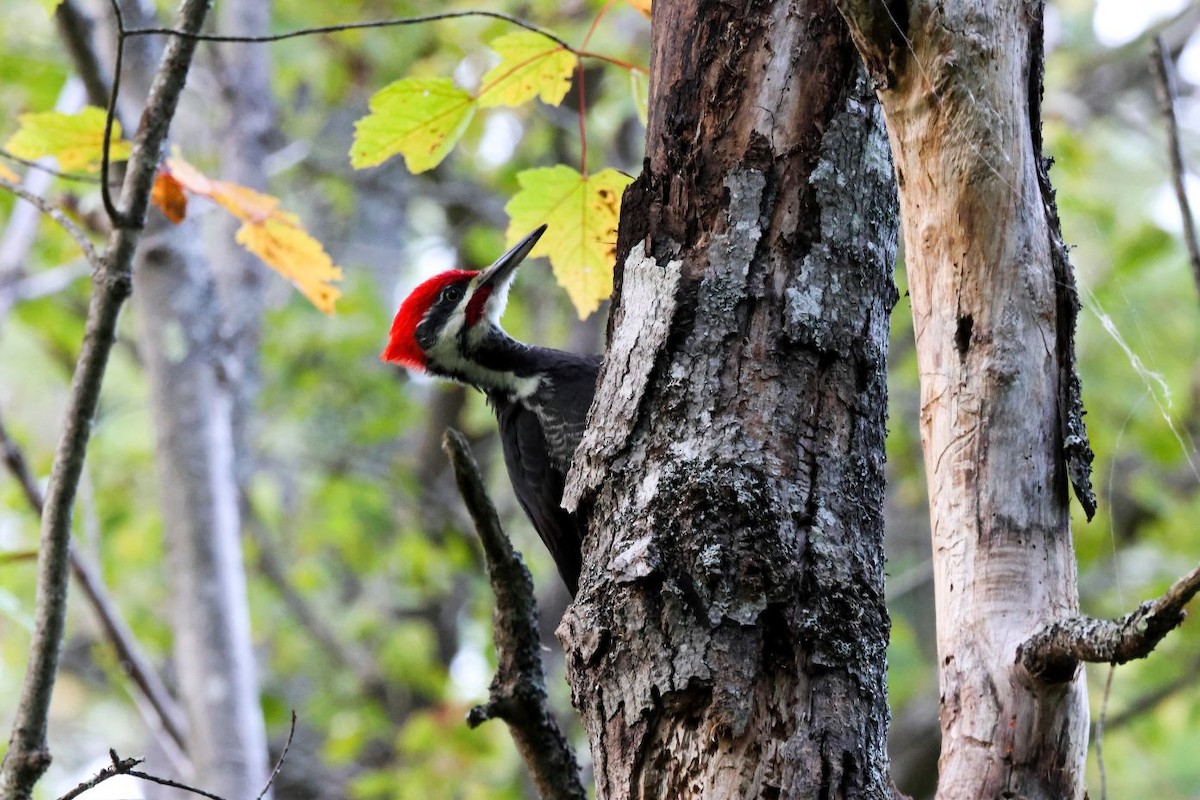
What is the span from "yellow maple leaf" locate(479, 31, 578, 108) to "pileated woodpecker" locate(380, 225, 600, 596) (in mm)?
792

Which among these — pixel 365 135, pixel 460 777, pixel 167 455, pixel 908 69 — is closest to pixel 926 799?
pixel 460 777

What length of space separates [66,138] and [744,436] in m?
1.86

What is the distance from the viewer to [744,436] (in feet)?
5.38

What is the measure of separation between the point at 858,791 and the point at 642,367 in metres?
0.68

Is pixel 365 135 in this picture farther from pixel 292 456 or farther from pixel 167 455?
pixel 292 456

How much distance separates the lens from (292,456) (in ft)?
29.1

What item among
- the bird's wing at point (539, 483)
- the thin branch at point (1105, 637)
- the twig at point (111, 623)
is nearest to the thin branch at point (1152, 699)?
the bird's wing at point (539, 483)

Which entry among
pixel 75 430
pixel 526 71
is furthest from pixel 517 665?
pixel 526 71

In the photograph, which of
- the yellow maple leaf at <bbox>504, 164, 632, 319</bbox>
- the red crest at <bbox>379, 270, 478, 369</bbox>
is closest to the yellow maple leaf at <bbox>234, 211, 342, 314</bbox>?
A: the yellow maple leaf at <bbox>504, 164, 632, 319</bbox>

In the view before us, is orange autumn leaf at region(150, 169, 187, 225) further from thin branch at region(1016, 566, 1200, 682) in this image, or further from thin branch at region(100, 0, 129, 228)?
A: thin branch at region(1016, 566, 1200, 682)

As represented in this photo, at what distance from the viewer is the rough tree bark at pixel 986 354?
4.59ft

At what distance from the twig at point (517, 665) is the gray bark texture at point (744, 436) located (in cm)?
39

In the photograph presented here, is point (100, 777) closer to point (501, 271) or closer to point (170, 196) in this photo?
point (170, 196)

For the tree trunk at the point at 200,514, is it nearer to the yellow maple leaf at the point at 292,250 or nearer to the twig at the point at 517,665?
the yellow maple leaf at the point at 292,250
